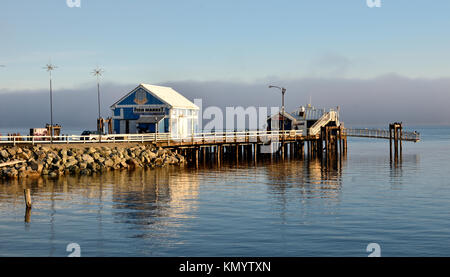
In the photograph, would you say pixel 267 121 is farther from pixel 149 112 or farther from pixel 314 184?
pixel 314 184

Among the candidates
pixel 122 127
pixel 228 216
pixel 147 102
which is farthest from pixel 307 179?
pixel 122 127

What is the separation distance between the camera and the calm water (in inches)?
712

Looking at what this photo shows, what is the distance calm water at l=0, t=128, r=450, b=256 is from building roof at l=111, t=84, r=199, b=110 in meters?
16.9

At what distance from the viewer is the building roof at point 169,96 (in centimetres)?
5600

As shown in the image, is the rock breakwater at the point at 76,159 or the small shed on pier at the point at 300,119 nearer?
the rock breakwater at the point at 76,159

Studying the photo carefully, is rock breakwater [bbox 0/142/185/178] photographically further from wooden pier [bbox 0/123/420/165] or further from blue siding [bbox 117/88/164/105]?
blue siding [bbox 117/88/164/105]

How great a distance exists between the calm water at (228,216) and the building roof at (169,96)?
55.5 ft

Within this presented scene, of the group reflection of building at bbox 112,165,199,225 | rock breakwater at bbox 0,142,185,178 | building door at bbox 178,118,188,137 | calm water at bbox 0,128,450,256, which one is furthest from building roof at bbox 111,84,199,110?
calm water at bbox 0,128,450,256

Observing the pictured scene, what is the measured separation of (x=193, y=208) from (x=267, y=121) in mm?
46432

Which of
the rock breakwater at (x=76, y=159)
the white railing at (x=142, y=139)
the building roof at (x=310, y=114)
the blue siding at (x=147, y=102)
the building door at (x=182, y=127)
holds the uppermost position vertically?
the blue siding at (x=147, y=102)

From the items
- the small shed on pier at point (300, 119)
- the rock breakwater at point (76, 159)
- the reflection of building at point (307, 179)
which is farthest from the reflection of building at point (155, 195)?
the small shed on pier at point (300, 119)

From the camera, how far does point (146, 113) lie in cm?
5588

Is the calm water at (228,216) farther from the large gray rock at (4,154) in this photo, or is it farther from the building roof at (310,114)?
the building roof at (310,114)
